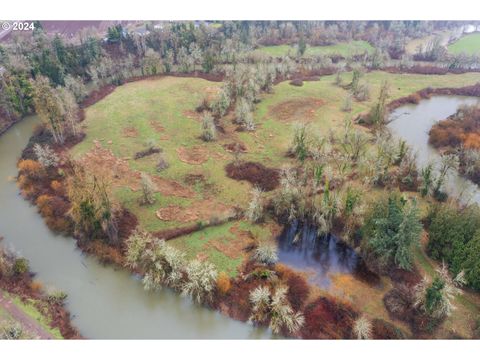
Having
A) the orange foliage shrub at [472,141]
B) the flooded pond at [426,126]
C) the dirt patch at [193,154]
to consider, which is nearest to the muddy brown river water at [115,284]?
the flooded pond at [426,126]

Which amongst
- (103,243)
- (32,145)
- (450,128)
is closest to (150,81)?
(32,145)

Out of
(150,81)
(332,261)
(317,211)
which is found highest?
(150,81)

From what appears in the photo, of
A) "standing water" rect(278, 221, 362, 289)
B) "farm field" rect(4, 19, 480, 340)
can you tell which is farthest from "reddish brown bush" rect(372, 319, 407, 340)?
"standing water" rect(278, 221, 362, 289)

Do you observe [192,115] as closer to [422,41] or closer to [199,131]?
[199,131]

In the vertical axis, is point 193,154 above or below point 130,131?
below

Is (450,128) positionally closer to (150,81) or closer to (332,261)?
(332,261)

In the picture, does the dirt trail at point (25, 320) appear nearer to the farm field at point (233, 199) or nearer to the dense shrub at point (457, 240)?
the farm field at point (233, 199)

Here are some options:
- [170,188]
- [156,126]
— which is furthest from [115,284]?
[156,126]
